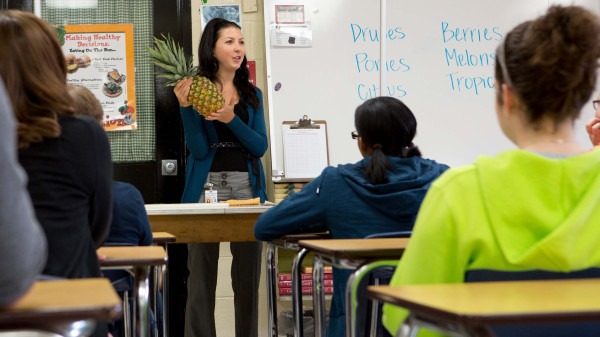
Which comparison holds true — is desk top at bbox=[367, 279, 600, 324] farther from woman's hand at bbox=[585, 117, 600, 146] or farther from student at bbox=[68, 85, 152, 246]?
woman's hand at bbox=[585, 117, 600, 146]

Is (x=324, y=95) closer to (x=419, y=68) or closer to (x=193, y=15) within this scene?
(x=419, y=68)

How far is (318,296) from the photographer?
2268 millimetres

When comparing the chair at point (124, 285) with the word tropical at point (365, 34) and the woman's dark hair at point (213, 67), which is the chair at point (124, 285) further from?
the word tropical at point (365, 34)

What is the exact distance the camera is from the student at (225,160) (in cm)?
364

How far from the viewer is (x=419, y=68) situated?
185 inches

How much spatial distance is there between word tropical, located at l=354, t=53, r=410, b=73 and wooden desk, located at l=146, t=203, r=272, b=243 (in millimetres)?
1779

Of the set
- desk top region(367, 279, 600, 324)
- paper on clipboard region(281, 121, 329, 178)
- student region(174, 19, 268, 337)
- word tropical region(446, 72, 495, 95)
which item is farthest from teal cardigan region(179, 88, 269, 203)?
desk top region(367, 279, 600, 324)

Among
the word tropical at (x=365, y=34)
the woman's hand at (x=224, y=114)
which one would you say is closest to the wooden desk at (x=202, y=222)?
the woman's hand at (x=224, y=114)

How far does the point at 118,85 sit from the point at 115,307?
404 cm

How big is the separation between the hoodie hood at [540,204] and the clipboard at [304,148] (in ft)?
10.5

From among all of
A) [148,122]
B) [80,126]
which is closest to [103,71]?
[148,122]

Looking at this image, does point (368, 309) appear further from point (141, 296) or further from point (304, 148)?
point (304, 148)

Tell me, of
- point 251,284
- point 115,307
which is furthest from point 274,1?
point 115,307

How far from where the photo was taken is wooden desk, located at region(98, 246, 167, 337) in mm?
1787
